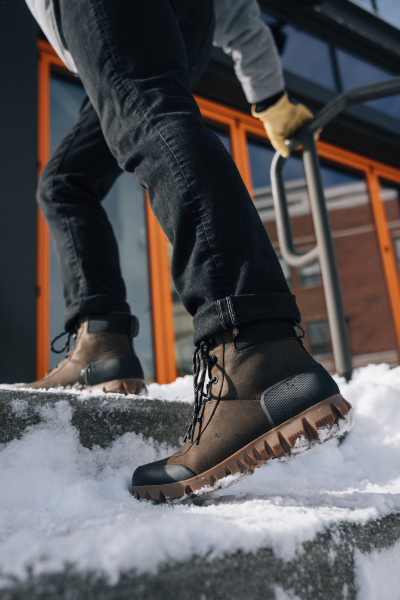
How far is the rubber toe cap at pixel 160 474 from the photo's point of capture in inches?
22.8

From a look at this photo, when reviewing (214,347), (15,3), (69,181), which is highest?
(15,3)

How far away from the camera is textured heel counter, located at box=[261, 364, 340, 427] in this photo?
0.53 meters

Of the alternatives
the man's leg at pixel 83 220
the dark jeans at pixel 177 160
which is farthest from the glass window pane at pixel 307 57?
the dark jeans at pixel 177 160

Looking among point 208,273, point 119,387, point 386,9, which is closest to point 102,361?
point 119,387

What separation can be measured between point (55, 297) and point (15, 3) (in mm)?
1665

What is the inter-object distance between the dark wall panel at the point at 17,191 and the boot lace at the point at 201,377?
1.56 metres

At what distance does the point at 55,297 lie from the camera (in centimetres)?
224

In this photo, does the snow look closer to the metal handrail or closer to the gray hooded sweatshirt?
the metal handrail

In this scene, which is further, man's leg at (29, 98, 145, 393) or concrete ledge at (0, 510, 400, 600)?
man's leg at (29, 98, 145, 393)

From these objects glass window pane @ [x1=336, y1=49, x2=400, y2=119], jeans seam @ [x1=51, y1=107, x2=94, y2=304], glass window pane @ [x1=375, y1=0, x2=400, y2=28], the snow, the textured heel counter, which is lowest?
the snow

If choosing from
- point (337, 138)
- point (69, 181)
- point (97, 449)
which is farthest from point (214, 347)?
point (337, 138)

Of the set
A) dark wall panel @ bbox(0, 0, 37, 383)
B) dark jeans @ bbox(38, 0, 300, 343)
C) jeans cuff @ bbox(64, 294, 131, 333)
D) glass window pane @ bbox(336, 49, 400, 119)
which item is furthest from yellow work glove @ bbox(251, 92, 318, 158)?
glass window pane @ bbox(336, 49, 400, 119)

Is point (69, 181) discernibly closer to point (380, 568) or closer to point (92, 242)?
point (92, 242)

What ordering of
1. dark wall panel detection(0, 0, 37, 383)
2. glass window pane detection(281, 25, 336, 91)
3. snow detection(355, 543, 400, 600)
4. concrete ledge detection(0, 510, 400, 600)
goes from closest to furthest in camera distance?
1. concrete ledge detection(0, 510, 400, 600)
2. snow detection(355, 543, 400, 600)
3. dark wall panel detection(0, 0, 37, 383)
4. glass window pane detection(281, 25, 336, 91)
